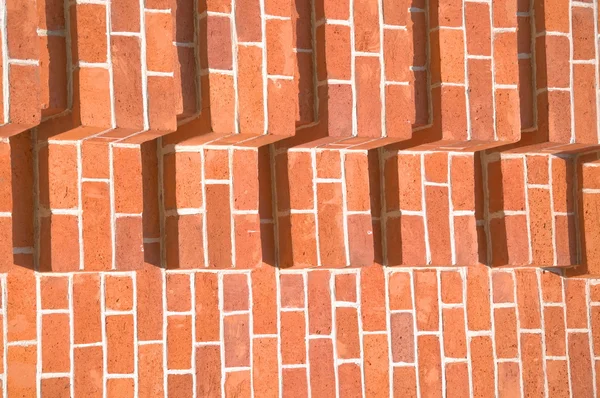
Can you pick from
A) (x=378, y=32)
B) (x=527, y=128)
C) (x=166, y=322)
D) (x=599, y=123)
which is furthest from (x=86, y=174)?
(x=599, y=123)

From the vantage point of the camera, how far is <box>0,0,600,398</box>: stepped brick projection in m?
3.13

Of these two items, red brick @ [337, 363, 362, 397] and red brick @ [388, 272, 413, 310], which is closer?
red brick @ [337, 363, 362, 397]

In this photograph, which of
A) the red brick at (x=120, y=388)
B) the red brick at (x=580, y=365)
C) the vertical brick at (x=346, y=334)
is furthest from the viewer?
the red brick at (x=580, y=365)

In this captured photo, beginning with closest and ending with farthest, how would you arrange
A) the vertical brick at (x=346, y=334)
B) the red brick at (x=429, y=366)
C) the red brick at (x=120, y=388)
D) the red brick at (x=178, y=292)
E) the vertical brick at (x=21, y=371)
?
the vertical brick at (x=21, y=371)
the red brick at (x=120, y=388)
the red brick at (x=178, y=292)
the vertical brick at (x=346, y=334)
the red brick at (x=429, y=366)

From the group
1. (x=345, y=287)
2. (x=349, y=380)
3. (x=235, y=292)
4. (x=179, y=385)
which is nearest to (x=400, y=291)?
(x=345, y=287)

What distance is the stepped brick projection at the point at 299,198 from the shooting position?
3.13 m

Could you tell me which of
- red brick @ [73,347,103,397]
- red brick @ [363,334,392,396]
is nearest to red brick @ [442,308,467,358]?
red brick @ [363,334,392,396]

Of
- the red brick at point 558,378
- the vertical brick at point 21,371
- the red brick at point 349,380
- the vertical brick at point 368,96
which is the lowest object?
the red brick at point 558,378

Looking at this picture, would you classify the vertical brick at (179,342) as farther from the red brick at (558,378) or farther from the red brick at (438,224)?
the red brick at (558,378)

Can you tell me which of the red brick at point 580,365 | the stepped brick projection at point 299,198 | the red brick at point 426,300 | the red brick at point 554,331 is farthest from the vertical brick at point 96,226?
the red brick at point 580,365

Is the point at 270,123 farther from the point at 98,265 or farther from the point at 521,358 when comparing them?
the point at 521,358

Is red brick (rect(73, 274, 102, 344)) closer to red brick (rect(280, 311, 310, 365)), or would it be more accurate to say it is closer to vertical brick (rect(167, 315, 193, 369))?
vertical brick (rect(167, 315, 193, 369))

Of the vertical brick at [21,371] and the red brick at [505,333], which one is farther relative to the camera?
the red brick at [505,333]

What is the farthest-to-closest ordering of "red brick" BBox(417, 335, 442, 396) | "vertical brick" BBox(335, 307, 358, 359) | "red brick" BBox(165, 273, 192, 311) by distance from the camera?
"red brick" BBox(417, 335, 442, 396) < "vertical brick" BBox(335, 307, 358, 359) < "red brick" BBox(165, 273, 192, 311)
